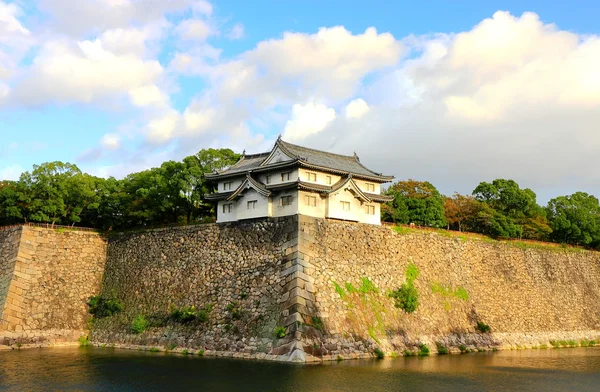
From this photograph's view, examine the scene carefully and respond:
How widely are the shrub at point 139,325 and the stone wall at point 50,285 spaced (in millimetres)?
4633

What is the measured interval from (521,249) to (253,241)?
25290mm

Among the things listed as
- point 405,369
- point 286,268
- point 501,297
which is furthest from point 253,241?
point 501,297

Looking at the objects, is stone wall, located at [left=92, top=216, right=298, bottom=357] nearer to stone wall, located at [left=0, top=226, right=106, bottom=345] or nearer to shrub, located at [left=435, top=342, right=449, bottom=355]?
stone wall, located at [left=0, top=226, right=106, bottom=345]

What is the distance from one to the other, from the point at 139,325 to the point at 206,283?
5.37m

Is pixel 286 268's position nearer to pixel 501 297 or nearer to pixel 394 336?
pixel 394 336

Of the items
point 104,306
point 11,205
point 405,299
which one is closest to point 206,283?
point 104,306

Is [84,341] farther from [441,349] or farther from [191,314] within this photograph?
[441,349]

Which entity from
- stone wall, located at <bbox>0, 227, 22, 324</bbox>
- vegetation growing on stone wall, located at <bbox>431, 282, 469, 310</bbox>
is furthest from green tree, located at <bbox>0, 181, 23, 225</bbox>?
vegetation growing on stone wall, located at <bbox>431, 282, 469, 310</bbox>

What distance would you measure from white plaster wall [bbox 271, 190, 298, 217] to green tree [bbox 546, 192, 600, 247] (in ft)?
108

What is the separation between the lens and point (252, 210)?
38844 millimetres

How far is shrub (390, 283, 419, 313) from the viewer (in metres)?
37.8

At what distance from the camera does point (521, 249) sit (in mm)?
49750

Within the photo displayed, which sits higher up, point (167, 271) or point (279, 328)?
point (167, 271)

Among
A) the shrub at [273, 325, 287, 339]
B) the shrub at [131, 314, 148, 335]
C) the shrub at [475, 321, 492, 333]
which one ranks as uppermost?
the shrub at [475, 321, 492, 333]
